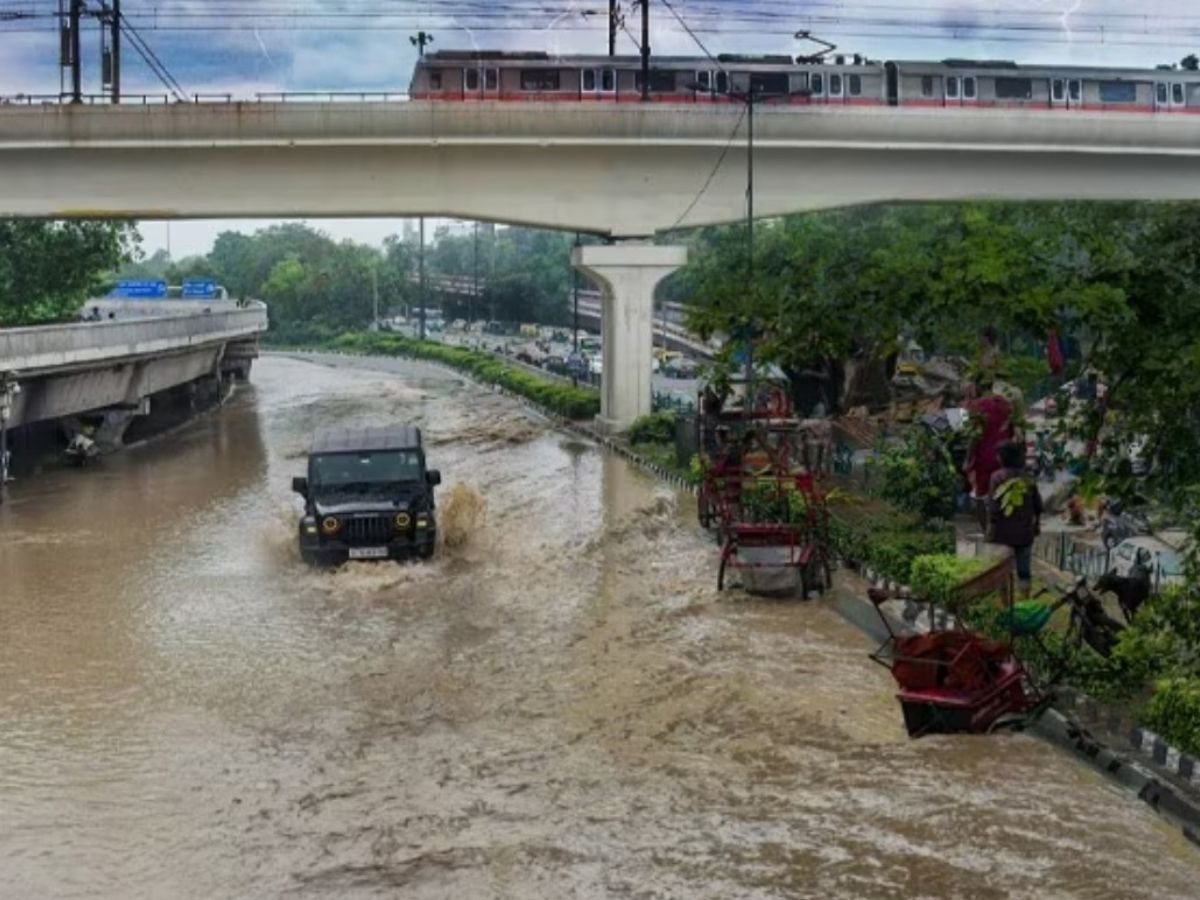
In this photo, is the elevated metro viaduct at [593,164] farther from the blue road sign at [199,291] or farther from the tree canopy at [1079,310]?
the blue road sign at [199,291]

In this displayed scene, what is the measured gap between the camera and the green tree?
4659 centimetres

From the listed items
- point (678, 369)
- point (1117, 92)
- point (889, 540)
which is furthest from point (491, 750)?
point (678, 369)

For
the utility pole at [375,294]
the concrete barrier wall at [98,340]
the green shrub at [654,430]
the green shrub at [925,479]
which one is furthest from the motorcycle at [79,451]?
the utility pole at [375,294]

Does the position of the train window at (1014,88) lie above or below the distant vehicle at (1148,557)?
above

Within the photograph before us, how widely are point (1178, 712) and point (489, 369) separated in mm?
52017

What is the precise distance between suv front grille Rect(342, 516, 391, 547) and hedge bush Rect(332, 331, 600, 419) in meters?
22.9

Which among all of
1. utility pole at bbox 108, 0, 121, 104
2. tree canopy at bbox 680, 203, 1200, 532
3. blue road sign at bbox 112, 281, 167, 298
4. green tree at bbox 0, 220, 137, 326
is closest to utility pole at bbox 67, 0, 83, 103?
utility pole at bbox 108, 0, 121, 104

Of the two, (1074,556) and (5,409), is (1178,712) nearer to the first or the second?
(1074,556)

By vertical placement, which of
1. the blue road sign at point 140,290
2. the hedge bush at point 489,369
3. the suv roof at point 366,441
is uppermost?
the blue road sign at point 140,290

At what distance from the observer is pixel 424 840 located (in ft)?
34.3

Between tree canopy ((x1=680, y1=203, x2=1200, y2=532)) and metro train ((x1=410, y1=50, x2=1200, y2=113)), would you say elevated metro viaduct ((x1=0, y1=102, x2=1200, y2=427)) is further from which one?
tree canopy ((x1=680, y1=203, x2=1200, y2=532))

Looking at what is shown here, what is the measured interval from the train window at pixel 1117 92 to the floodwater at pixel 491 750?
2589cm

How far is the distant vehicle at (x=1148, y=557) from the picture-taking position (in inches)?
623

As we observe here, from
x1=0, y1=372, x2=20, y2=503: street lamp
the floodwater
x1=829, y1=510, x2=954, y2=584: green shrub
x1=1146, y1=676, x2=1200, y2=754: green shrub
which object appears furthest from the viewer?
x1=0, y1=372, x2=20, y2=503: street lamp
